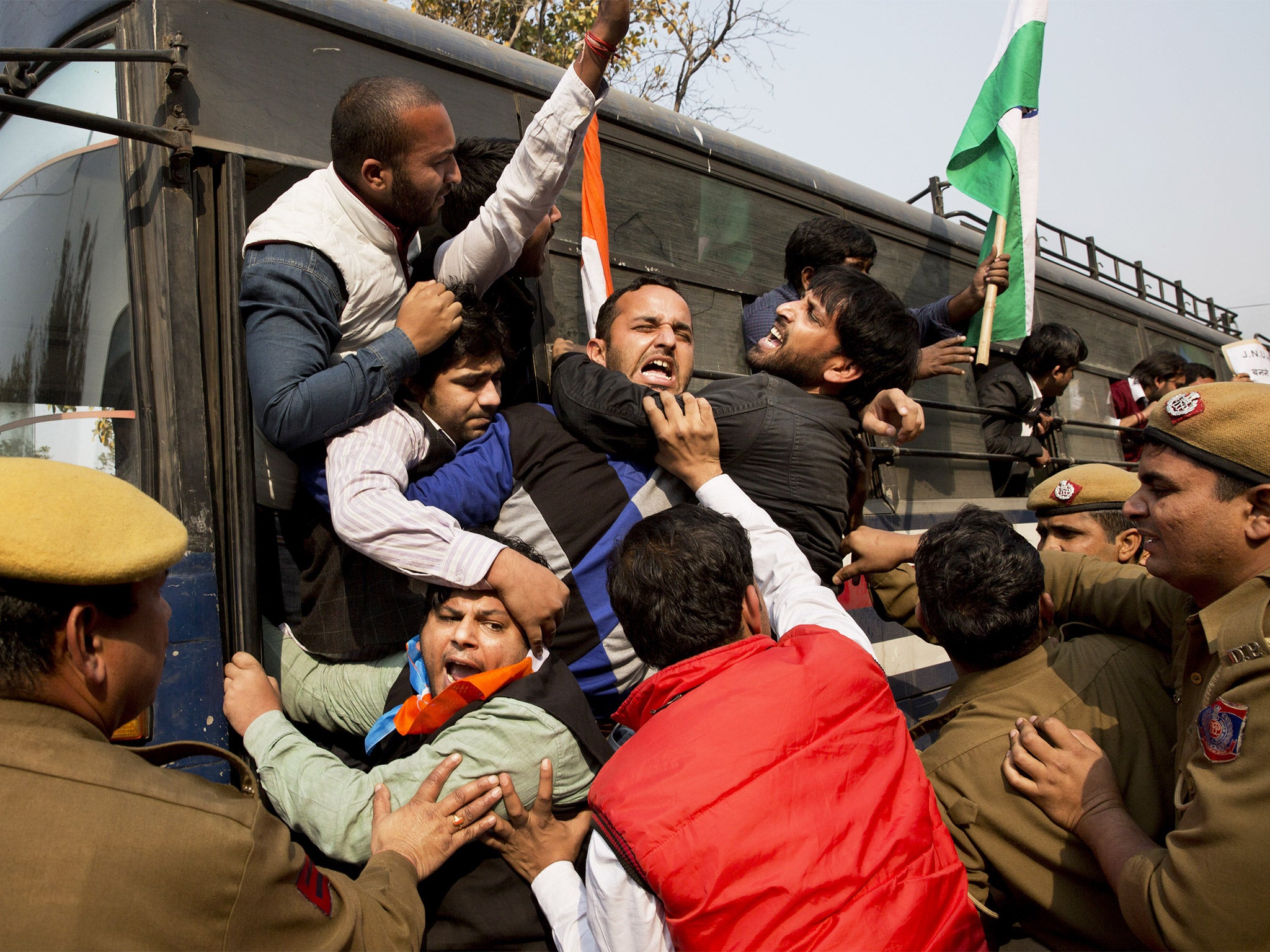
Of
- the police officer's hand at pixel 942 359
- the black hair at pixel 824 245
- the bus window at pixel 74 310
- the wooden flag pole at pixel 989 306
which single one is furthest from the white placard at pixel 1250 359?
the bus window at pixel 74 310

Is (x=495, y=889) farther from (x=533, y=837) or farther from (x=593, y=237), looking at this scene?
(x=593, y=237)

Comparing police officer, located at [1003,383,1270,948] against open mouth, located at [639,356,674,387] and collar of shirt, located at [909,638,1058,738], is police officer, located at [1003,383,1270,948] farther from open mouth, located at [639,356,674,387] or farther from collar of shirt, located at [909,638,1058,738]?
open mouth, located at [639,356,674,387]

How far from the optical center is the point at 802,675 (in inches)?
63.2

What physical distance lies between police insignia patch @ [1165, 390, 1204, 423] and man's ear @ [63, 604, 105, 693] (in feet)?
7.12

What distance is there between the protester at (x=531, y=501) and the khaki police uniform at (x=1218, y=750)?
1228 millimetres

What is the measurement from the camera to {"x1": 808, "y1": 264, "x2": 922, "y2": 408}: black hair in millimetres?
2668

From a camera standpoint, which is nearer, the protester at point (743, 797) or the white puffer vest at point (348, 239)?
the protester at point (743, 797)

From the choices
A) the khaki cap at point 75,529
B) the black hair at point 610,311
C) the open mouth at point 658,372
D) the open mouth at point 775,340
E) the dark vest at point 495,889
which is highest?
the black hair at point 610,311

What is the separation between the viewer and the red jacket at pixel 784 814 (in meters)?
1.42

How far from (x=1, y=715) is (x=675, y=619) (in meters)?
1.14

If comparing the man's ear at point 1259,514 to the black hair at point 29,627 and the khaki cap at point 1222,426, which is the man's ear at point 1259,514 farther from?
the black hair at point 29,627

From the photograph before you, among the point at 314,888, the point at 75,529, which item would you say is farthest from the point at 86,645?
the point at 314,888

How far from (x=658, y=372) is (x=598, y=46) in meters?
0.93

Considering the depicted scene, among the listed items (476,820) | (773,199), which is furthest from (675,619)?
(773,199)
